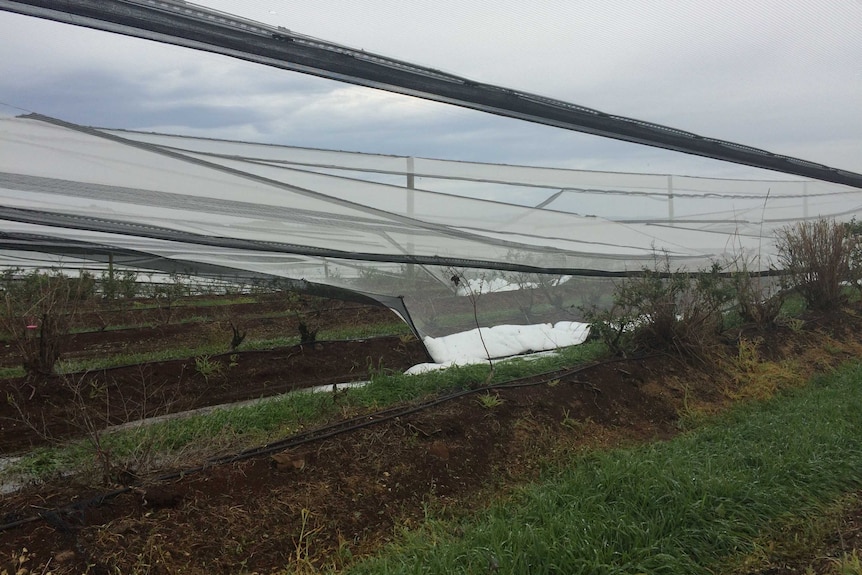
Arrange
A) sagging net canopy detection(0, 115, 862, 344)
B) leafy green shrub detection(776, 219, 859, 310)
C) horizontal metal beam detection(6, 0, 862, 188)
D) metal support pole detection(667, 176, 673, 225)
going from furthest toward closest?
metal support pole detection(667, 176, 673, 225) < leafy green shrub detection(776, 219, 859, 310) < sagging net canopy detection(0, 115, 862, 344) < horizontal metal beam detection(6, 0, 862, 188)

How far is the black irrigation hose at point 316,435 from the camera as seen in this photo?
8.93ft

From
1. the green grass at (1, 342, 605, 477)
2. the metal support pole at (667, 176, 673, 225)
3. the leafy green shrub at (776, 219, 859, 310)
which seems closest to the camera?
the green grass at (1, 342, 605, 477)

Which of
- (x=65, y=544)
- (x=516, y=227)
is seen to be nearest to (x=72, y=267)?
(x=516, y=227)

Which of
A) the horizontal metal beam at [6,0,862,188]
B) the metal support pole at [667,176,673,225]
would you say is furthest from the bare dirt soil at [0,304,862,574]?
the metal support pole at [667,176,673,225]

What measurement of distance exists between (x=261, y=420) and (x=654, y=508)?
257 centimetres

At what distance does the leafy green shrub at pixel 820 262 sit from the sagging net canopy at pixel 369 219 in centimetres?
80

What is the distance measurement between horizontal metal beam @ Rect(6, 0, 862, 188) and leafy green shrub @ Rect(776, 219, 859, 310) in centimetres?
408

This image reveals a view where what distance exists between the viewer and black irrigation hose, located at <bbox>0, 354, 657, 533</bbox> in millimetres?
2723

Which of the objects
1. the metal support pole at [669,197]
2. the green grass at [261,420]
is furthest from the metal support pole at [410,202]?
the metal support pole at [669,197]

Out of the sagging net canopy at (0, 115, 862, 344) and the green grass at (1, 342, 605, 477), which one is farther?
the sagging net canopy at (0, 115, 862, 344)

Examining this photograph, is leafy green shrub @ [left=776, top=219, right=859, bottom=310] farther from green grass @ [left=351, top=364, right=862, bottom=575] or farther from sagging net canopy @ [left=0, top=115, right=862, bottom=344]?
green grass @ [left=351, top=364, right=862, bottom=575]

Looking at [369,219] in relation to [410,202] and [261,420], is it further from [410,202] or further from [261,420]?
[261,420]

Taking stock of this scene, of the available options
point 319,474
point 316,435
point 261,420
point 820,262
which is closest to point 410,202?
point 261,420

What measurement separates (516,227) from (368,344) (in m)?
→ 2.33
